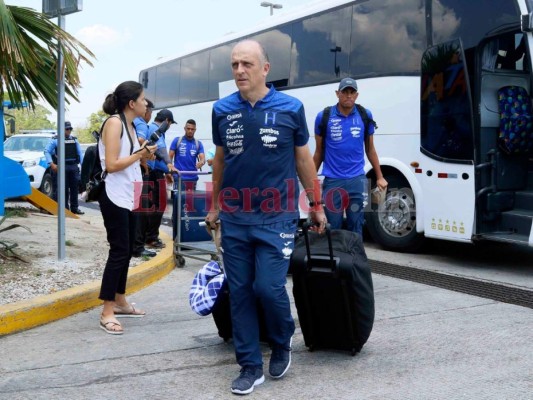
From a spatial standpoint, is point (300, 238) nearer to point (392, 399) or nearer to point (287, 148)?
point (287, 148)

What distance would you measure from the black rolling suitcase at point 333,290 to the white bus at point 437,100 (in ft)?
12.8

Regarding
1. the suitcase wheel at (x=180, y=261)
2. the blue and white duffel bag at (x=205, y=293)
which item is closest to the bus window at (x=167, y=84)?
the suitcase wheel at (x=180, y=261)

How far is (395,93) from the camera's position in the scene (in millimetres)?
8945

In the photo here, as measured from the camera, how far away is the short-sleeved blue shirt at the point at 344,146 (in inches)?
227

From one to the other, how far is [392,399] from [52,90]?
464 centimetres

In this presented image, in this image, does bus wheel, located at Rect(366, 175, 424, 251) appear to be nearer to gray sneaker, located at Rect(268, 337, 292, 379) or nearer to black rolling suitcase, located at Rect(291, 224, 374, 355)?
black rolling suitcase, located at Rect(291, 224, 374, 355)

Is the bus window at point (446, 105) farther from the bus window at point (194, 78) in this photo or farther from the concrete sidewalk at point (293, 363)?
the bus window at point (194, 78)

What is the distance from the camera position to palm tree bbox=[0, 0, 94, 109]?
575cm

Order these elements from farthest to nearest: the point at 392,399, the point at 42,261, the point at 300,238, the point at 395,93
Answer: the point at 395,93 < the point at 42,261 < the point at 300,238 < the point at 392,399

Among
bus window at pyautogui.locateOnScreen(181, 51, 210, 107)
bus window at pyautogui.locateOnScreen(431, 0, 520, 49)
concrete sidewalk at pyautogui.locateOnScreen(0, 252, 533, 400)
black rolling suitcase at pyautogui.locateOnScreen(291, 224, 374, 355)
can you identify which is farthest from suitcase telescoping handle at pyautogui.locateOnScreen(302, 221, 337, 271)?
bus window at pyautogui.locateOnScreen(181, 51, 210, 107)

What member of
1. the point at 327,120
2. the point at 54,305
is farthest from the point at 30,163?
the point at 327,120

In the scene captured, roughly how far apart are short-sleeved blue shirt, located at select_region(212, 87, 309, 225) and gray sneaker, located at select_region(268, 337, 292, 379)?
753mm

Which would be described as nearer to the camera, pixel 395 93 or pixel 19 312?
pixel 19 312

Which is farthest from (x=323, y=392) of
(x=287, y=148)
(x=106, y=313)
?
(x=106, y=313)
